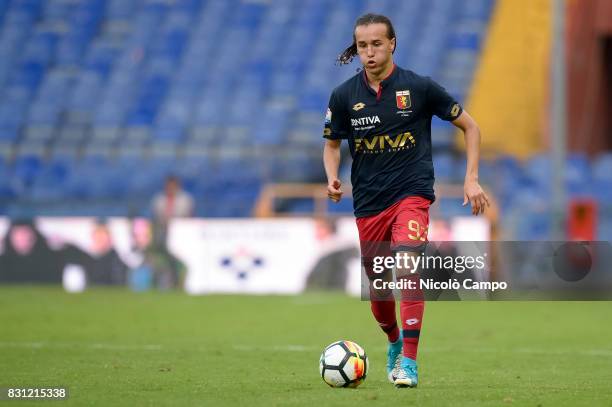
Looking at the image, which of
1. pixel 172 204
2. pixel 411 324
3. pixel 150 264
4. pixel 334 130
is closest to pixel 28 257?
pixel 150 264

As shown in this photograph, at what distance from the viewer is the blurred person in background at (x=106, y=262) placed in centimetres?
1906

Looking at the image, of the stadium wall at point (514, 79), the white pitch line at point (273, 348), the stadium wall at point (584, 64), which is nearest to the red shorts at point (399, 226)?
the white pitch line at point (273, 348)

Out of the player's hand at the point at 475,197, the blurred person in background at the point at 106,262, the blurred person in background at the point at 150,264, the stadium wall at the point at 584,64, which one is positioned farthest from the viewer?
the stadium wall at the point at 584,64

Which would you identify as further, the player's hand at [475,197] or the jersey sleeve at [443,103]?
the jersey sleeve at [443,103]

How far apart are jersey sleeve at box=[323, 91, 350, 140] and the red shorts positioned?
567mm

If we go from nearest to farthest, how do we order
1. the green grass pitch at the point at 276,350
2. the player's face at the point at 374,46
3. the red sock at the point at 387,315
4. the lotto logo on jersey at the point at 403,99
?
the green grass pitch at the point at 276,350
the player's face at the point at 374,46
the lotto logo on jersey at the point at 403,99
the red sock at the point at 387,315

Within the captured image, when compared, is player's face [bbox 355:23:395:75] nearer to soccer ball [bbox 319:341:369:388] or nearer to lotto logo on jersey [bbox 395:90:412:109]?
lotto logo on jersey [bbox 395:90:412:109]

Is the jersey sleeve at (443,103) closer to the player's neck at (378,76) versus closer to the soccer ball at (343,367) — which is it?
the player's neck at (378,76)

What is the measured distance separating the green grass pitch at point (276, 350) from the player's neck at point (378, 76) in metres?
1.89

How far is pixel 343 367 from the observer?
7.26 m

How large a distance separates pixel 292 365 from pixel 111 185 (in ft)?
51.2

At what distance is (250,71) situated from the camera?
2741cm

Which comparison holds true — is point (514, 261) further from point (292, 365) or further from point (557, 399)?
point (557, 399)

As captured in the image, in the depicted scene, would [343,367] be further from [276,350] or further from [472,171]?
[276,350]
